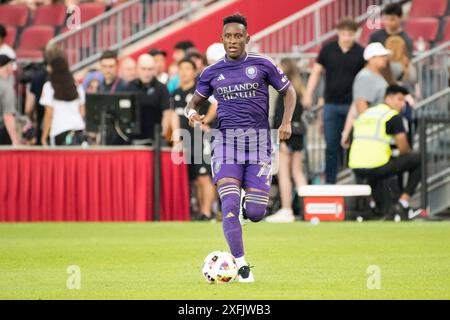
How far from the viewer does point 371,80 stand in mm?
21547

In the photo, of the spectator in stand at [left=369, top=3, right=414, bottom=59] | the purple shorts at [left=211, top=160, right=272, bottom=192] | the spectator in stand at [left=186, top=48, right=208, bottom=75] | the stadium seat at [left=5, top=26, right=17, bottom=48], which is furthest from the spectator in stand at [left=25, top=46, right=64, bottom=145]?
the purple shorts at [left=211, top=160, right=272, bottom=192]

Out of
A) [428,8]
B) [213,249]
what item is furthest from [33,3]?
[213,249]

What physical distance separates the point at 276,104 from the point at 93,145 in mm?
3153

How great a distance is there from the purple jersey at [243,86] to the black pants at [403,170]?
839 centimetres

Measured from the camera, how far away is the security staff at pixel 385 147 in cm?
2106

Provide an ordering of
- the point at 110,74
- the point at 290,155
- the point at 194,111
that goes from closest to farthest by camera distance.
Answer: the point at 194,111, the point at 290,155, the point at 110,74

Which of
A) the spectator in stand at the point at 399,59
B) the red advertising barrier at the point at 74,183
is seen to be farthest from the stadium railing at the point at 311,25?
the red advertising barrier at the point at 74,183

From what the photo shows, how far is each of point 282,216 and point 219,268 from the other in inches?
371

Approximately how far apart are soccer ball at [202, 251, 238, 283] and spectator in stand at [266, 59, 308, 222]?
366 inches

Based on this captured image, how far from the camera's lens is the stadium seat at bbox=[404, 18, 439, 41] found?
26797mm

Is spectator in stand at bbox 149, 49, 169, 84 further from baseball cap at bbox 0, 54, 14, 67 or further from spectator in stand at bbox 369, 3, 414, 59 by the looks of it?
spectator in stand at bbox 369, 3, 414, 59

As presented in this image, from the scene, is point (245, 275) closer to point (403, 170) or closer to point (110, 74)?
point (403, 170)

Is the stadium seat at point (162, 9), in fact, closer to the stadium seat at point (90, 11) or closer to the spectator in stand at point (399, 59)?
the stadium seat at point (90, 11)
